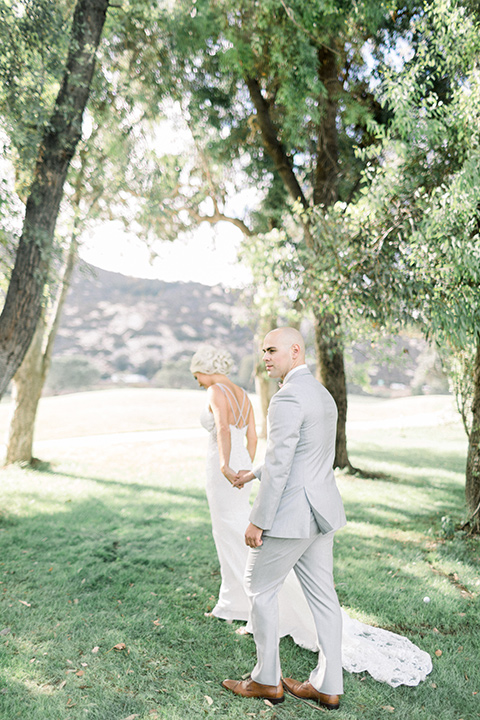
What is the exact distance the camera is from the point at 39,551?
5.95 m

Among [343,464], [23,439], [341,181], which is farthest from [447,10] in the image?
[23,439]

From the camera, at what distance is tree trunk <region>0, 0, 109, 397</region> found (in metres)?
5.24

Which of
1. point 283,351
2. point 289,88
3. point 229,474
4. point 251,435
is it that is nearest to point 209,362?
point 251,435

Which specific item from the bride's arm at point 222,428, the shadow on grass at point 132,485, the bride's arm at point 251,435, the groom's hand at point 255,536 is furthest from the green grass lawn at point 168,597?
the bride's arm at point 251,435

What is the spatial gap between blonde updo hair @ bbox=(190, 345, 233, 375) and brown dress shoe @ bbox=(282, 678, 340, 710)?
7.46 ft

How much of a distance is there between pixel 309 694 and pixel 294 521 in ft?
3.92

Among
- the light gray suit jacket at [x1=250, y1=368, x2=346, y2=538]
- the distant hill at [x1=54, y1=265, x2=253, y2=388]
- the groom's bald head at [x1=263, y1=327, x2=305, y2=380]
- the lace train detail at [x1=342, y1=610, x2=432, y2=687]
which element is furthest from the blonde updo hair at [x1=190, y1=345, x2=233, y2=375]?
the distant hill at [x1=54, y1=265, x2=253, y2=388]

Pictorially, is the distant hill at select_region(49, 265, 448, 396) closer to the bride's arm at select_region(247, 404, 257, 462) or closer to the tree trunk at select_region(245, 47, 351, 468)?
the tree trunk at select_region(245, 47, 351, 468)

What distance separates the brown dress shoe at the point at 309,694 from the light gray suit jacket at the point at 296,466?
1.05m

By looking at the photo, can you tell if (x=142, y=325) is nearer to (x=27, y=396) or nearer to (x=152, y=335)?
(x=152, y=335)

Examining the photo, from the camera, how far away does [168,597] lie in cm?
470

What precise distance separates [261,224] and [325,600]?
39.9ft

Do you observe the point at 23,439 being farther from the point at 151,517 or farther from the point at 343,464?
the point at 343,464

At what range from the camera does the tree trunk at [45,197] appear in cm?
524
